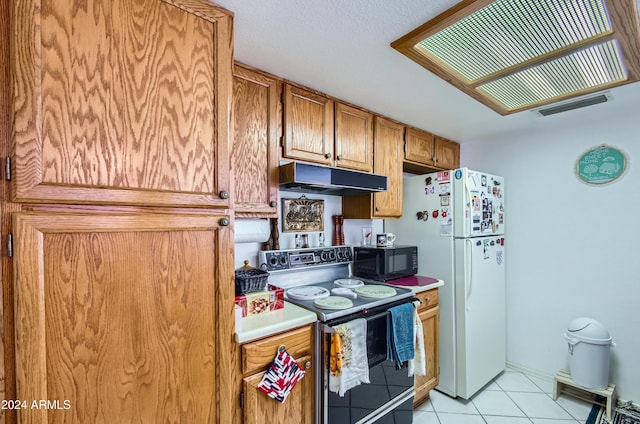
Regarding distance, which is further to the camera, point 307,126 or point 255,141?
point 307,126

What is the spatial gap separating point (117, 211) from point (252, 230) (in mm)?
879

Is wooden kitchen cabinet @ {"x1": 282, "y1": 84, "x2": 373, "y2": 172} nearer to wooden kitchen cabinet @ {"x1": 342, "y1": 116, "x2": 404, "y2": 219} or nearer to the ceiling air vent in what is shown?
wooden kitchen cabinet @ {"x1": 342, "y1": 116, "x2": 404, "y2": 219}

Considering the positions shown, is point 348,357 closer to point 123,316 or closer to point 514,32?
point 123,316

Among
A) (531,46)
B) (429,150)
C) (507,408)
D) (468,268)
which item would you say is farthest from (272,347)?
(429,150)

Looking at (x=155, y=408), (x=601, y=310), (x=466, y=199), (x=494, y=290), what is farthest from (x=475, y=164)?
(x=155, y=408)

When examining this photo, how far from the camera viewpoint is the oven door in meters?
1.49

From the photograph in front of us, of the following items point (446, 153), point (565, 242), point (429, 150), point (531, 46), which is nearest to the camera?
point (531, 46)

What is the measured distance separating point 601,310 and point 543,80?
1.96 meters

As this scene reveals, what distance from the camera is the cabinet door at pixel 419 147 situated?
8.28 ft

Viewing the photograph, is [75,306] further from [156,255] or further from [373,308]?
[373,308]

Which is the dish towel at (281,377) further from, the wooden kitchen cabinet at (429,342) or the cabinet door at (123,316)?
the wooden kitchen cabinet at (429,342)

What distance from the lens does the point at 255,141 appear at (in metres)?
1.60

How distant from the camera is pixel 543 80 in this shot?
1680mm

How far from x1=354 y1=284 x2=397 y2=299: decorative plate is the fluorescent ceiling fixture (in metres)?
1.32
